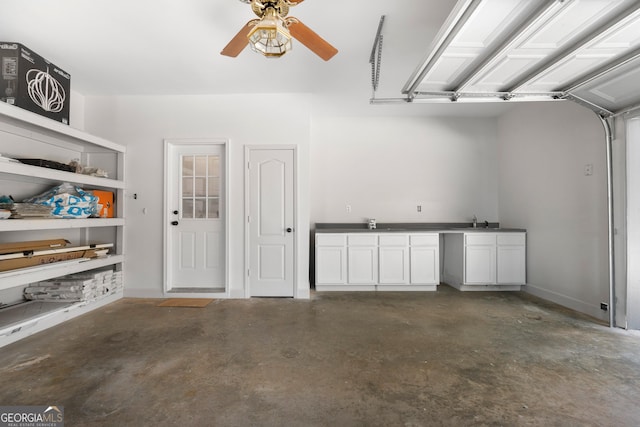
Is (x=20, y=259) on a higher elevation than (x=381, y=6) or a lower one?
lower

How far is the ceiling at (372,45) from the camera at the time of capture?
167 centimetres

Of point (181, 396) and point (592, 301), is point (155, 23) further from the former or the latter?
point (592, 301)

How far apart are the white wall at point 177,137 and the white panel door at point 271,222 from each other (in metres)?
0.14

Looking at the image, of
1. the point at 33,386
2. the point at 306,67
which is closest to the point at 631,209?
the point at 306,67

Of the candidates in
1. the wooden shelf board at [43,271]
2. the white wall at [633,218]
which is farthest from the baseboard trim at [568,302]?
the wooden shelf board at [43,271]

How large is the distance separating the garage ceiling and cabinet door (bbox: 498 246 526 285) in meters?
2.06

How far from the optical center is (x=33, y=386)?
6.05ft

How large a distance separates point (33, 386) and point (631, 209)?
5.30 metres

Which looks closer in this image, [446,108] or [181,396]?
[181,396]

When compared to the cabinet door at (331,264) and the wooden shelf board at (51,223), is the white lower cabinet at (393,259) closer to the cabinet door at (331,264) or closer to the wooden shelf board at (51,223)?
the cabinet door at (331,264)

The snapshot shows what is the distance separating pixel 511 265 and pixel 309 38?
4.16 meters

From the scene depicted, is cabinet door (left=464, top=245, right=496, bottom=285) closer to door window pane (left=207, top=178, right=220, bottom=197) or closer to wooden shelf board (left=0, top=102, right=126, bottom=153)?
door window pane (left=207, top=178, right=220, bottom=197)

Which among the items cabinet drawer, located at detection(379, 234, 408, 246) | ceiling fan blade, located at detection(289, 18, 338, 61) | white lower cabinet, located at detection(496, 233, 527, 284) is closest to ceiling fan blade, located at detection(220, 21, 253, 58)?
ceiling fan blade, located at detection(289, 18, 338, 61)

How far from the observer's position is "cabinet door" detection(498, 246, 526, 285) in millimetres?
4023
